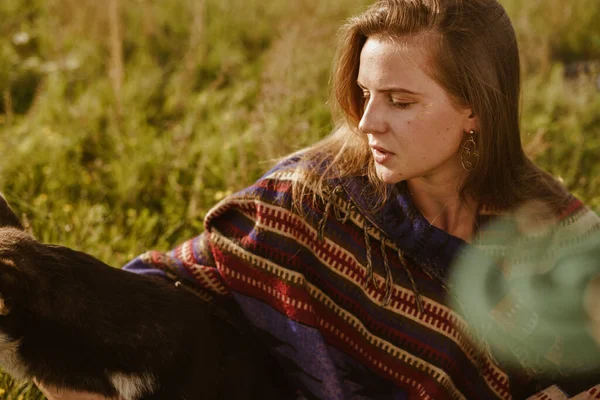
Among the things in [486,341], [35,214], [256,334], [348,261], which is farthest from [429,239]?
[35,214]

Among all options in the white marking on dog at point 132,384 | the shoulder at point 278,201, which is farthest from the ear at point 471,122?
the white marking on dog at point 132,384

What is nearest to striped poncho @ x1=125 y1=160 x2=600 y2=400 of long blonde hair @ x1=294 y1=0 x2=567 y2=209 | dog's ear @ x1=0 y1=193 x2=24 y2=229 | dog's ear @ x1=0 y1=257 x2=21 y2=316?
long blonde hair @ x1=294 y1=0 x2=567 y2=209

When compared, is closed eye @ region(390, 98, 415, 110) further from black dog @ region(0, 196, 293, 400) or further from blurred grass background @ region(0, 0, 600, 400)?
blurred grass background @ region(0, 0, 600, 400)

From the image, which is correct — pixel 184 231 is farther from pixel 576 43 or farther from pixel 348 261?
pixel 576 43

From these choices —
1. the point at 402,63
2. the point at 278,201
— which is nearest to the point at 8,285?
the point at 278,201

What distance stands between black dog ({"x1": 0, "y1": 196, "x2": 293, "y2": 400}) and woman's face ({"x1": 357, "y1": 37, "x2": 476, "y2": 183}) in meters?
0.90

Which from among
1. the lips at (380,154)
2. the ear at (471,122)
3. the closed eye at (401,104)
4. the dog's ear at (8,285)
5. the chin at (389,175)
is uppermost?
the closed eye at (401,104)

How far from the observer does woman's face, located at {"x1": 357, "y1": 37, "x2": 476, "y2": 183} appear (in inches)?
95.7

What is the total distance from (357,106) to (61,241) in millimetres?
1729

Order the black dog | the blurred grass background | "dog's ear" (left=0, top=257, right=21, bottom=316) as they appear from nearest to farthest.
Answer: "dog's ear" (left=0, top=257, right=21, bottom=316)
the black dog
the blurred grass background

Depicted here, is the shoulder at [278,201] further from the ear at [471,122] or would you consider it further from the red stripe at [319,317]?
the ear at [471,122]

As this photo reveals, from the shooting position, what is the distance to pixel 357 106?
9.14ft

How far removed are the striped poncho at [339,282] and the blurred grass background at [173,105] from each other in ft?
3.36

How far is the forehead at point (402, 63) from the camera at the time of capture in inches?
95.3
